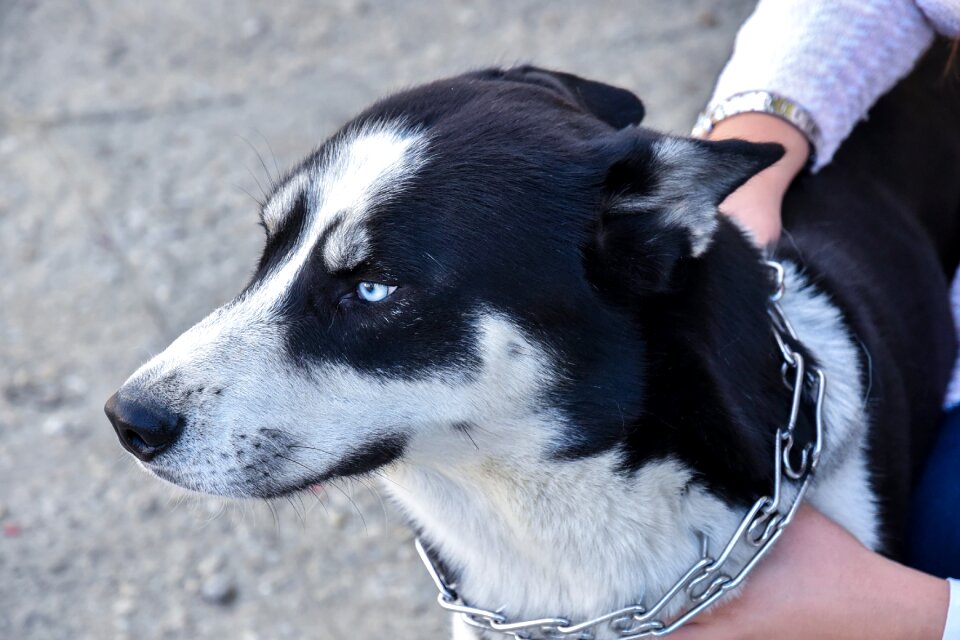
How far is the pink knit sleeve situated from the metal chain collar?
685mm

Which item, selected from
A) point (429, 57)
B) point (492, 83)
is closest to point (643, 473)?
point (492, 83)

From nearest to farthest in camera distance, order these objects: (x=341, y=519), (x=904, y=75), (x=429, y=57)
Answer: (x=904, y=75)
(x=341, y=519)
(x=429, y=57)

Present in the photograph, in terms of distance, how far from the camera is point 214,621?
2.90 metres

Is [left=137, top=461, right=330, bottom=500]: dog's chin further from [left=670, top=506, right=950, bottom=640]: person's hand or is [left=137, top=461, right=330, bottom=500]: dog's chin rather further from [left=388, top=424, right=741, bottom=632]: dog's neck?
[left=670, top=506, right=950, bottom=640]: person's hand

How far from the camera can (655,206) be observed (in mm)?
1767

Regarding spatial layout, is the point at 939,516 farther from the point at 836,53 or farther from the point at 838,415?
the point at 836,53

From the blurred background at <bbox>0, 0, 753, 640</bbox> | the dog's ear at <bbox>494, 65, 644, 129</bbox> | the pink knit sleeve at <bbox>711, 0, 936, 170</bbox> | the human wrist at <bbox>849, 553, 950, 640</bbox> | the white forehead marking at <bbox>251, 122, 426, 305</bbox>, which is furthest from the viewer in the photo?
the blurred background at <bbox>0, 0, 753, 640</bbox>

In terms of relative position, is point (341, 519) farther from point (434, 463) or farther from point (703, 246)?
point (703, 246)

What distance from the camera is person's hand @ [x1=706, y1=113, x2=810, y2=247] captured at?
237 cm

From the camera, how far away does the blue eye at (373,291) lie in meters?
1.78

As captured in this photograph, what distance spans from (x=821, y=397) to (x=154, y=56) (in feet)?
13.6

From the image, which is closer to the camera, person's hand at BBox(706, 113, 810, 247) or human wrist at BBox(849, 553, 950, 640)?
human wrist at BBox(849, 553, 950, 640)

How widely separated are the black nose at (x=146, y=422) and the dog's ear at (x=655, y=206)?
0.76m

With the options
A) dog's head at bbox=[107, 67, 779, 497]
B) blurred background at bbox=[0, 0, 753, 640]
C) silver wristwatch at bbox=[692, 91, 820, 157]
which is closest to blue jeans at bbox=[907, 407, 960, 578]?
silver wristwatch at bbox=[692, 91, 820, 157]
